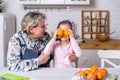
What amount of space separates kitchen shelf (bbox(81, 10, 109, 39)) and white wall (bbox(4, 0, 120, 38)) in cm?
6

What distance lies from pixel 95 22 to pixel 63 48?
1.65 metres

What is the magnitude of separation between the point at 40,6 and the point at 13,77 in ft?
7.28

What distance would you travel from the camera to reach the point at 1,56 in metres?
3.52

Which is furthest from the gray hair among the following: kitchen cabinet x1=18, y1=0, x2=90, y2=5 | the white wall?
the white wall

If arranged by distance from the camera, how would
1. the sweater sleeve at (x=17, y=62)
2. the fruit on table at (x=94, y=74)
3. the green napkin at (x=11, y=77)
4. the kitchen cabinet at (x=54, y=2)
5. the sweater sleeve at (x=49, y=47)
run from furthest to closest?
the kitchen cabinet at (x=54, y=2)
the sweater sleeve at (x=49, y=47)
the sweater sleeve at (x=17, y=62)
the green napkin at (x=11, y=77)
the fruit on table at (x=94, y=74)

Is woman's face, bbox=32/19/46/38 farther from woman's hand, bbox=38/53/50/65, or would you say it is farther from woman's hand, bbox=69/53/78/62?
woman's hand, bbox=69/53/78/62

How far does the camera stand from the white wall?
385 cm

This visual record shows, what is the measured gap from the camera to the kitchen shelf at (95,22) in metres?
3.88

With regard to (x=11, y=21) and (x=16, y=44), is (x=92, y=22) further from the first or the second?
(x=16, y=44)

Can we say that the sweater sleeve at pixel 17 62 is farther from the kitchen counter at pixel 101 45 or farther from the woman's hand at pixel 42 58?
the kitchen counter at pixel 101 45

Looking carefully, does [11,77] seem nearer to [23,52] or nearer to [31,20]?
[23,52]

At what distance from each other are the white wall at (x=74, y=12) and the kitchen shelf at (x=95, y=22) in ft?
0.19

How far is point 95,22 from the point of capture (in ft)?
12.8

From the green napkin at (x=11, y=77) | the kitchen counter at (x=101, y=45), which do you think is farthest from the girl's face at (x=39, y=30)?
the kitchen counter at (x=101, y=45)
